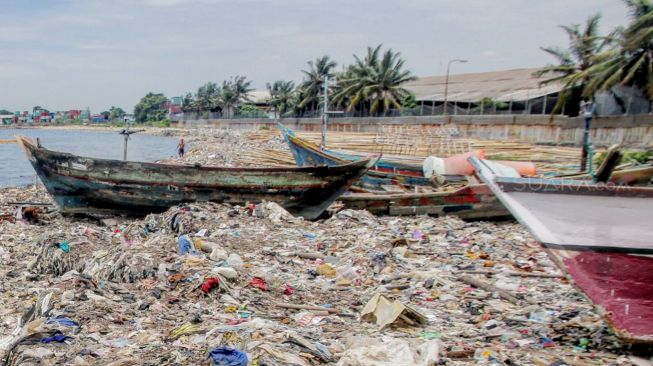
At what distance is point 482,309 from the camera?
4484 millimetres

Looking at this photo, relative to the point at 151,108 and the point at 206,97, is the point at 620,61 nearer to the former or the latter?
the point at 206,97

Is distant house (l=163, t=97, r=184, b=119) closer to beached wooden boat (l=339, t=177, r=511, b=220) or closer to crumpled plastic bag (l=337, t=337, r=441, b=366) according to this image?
beached wooden boat (l=339, t=177, r=511, b=220)

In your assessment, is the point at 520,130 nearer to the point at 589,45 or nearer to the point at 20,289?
the point at 589,45

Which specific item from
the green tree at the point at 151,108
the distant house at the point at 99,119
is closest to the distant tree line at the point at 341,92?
the green tree at the point at 151,108

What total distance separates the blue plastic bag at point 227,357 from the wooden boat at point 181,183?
6.46m

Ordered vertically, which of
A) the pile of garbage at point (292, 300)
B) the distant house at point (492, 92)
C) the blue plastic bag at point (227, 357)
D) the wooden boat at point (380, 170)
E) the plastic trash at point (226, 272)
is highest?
the distant house at point (492, 92)

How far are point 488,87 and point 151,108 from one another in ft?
254

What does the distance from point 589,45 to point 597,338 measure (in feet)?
75.2

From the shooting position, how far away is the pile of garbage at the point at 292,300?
129 inches

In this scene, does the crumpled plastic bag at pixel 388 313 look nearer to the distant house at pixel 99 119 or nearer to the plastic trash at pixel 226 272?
the plastic trash at pixel 226 272

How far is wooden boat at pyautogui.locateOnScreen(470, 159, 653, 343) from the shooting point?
11.9 ft

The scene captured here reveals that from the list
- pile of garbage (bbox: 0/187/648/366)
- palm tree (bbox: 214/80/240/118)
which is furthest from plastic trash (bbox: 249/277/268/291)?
palm tree (bbox: 214/80/240/118)

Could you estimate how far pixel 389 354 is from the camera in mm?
3061

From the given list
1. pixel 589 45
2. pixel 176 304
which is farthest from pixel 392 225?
pixel 589 45
